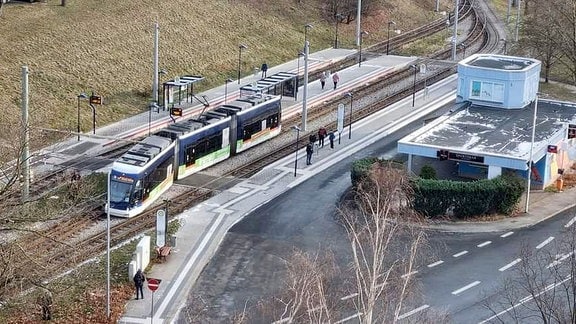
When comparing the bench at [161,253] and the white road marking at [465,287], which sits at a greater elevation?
the bench at [161,253]

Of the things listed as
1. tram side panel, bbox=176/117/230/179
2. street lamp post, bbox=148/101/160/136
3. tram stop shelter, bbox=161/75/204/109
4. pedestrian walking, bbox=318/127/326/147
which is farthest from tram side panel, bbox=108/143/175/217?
tram stop shelter, bbox=161/75/204/109

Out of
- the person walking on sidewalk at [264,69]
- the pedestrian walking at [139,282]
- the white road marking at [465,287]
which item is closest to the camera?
the pedestrian walking at [139,282]

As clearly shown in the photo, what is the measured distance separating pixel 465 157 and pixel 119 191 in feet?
53.5

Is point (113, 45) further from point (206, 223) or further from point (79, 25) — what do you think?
point (206, 223)

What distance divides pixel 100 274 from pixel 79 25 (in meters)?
35.7

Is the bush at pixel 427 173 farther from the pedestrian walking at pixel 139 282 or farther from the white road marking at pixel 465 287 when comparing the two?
the pedestrian walking at pixel 139 282

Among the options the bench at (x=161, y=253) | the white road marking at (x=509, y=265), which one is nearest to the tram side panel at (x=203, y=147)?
the bench at (x=161, y=253)

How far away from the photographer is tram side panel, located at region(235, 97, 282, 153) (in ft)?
181

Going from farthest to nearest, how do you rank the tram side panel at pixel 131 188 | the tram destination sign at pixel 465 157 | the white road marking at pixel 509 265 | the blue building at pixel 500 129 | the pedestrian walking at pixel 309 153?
the pedestrian walking at pixel 309 153
the blue building at pixel 500 129
the tram destination sign at pixel 465 157
the tram side panel at pixel 131 188
the white road marking at pixel 509 265

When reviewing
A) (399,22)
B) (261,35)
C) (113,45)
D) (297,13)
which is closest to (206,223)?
(113,45)

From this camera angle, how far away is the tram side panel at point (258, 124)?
55.3m

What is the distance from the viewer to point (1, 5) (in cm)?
6888

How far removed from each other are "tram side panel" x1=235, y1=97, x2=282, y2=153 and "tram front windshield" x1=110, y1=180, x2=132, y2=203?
11.8 metres

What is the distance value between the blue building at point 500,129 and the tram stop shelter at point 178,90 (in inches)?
636
